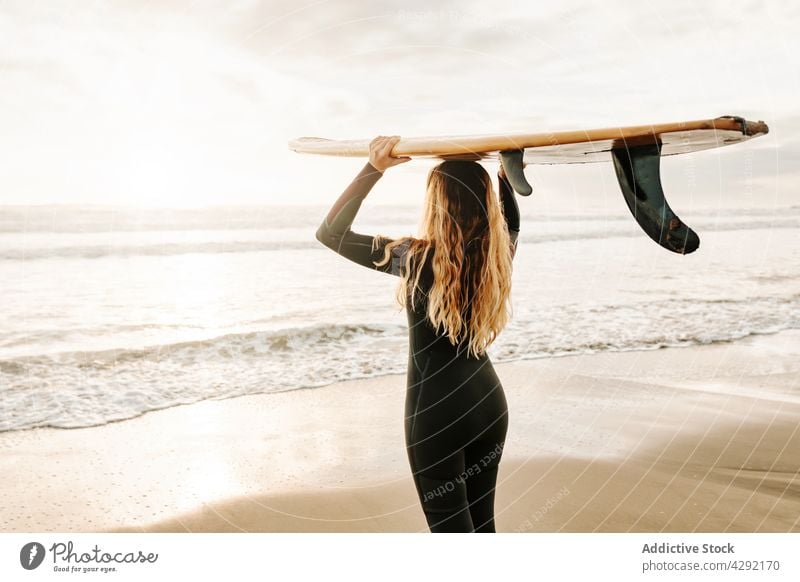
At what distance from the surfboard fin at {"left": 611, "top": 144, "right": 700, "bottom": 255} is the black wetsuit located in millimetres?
476

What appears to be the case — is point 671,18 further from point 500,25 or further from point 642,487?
point 642,487

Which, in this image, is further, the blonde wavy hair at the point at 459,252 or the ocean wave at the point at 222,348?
the ocean wave at the point at 222,348

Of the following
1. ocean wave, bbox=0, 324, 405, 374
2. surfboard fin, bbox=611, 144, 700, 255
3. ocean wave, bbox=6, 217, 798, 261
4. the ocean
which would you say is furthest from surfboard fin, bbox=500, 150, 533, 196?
ocean wave, bbox=6, 217, 798, 261

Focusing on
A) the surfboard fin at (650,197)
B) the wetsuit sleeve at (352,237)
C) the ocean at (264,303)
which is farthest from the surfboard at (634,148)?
the ocean at (264,303)

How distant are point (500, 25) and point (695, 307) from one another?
2.71 m

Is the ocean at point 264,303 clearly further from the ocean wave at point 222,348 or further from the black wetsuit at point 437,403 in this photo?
the black wetsuit at point 437,403

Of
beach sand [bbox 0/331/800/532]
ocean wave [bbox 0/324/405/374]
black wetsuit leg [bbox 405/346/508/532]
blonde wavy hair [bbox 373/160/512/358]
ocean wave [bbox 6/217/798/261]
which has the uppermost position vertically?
blonde wavy hair [bbox 373/160/512/358]

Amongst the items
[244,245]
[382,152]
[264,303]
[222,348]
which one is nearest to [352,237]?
[382,152]

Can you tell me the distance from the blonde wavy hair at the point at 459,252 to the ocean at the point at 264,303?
1.11 meters

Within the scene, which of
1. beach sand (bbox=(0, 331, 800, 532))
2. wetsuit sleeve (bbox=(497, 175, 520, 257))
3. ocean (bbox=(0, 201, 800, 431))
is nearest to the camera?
wetsuit sleeve (bbox=(497, 175, 520, 257))

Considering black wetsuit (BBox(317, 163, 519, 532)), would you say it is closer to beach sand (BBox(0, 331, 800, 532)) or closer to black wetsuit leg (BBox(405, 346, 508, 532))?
black wetsuit leg (BBox(405, 346, 508, 532))

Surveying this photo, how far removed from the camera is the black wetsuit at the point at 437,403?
1.40 meters

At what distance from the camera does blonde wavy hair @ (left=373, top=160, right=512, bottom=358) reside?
4.56 feet
